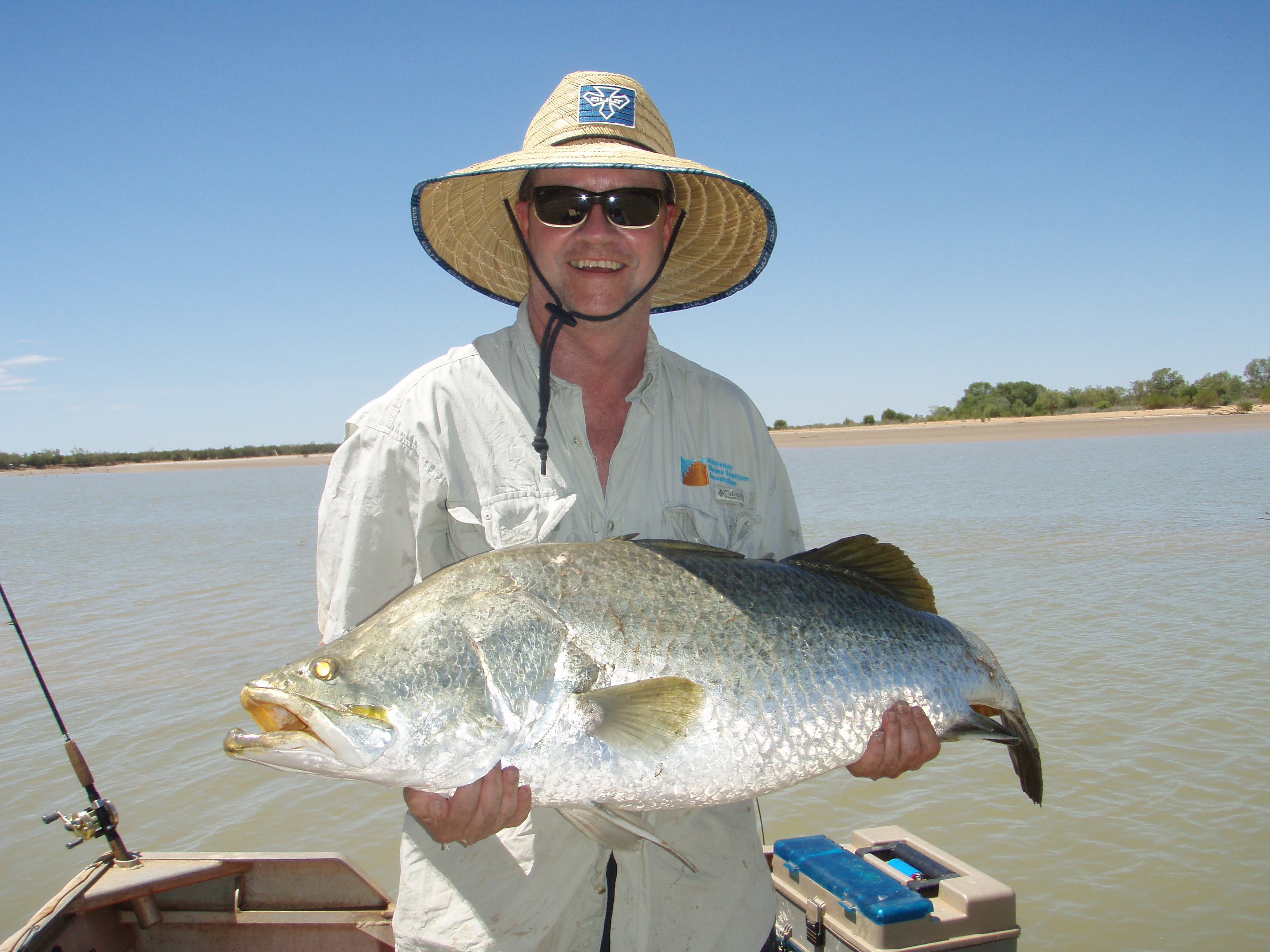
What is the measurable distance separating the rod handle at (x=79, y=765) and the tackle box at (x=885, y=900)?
300cm

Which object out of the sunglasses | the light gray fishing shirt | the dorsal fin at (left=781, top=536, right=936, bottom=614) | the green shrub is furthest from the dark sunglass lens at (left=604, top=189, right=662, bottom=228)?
the green shrub

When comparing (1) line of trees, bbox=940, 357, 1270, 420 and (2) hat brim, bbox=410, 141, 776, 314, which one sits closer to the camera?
(2) hat brim, bbox=410, 141, 776, 314

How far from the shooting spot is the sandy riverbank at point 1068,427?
139 feet

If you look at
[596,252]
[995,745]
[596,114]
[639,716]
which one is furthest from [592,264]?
[995,745]

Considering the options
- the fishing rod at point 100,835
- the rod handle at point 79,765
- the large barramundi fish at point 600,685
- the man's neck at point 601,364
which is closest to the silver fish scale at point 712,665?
the large barramundi fish at point 600,685

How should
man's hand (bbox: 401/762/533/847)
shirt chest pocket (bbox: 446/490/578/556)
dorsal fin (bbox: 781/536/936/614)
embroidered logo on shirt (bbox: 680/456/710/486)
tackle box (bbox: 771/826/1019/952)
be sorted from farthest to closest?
tackle box (bbox: 771/826/1019/952)
embroidered logo on shirt (bbox: 680/456/710/486)
dorsal fin (bbox: 781/536/936/614)
shirt chest pocket (bbox: 446/490/578/556)
man's hand (bbox: 401/762/533/847)

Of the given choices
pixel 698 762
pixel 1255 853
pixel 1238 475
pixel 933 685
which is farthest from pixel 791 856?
pixel 1238 475

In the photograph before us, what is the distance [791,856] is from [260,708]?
2495 mm

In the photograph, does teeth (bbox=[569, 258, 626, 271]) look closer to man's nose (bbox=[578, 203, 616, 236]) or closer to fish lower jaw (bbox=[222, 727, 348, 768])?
man's nose (bbox=[578, 203, 616, 236])

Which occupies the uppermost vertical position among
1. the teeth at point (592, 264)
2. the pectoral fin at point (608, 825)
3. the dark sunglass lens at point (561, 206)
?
the dark sunglass lens at point (561, 206)

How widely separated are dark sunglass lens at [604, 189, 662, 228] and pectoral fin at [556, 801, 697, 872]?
172 centimetres

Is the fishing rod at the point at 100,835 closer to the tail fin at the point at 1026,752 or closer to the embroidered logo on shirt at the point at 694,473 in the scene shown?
the embroidered logo on shirt at the point at 694,473

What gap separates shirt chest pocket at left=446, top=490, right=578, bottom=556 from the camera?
92.2 inches

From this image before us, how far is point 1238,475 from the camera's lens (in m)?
22.0
